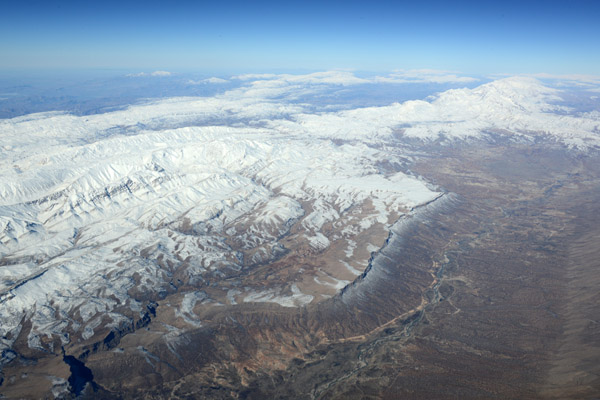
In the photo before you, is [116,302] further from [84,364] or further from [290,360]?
[290,360]

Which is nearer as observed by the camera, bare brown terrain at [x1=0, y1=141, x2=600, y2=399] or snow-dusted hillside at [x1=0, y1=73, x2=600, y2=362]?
bare brown terrain at [x1=0, y1=141, x2=600, y2=399]

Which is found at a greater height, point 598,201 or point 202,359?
point 598,201

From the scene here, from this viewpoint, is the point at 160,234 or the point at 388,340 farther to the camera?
the point at 160,234

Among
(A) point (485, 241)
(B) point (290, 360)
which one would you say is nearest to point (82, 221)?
(B) point (290, 360)

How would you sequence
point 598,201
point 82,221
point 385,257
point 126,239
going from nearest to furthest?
point 385,257
point 126,239
point 82,221
point 598,201

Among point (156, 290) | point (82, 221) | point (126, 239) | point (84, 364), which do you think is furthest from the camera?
point (82, 221)

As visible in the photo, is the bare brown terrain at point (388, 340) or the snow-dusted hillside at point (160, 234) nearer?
the bare brown terrain at point (388, 340)

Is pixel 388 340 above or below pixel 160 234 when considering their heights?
below

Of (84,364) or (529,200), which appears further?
(529,200)
